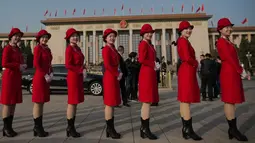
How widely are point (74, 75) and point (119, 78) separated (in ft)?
2.62

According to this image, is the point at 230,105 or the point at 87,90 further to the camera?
the point at 87,90

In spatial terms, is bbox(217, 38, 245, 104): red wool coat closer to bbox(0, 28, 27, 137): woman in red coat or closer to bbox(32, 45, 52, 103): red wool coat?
bbox(32, 45, 52, 103): red wool coat

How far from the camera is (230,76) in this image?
401 cm

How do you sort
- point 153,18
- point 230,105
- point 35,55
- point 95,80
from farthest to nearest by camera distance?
point 153,18 → point 95,80 → point 35,55 → point 230,105

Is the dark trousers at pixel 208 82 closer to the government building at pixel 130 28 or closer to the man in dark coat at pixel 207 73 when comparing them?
the man in dark coat at pixel 207 73

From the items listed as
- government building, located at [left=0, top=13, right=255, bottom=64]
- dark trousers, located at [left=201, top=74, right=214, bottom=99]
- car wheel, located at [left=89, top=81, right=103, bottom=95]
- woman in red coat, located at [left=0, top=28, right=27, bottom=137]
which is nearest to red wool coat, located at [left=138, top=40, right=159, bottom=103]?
woman in red coat, located at [left=0, top=28, right=27, bottom=137]

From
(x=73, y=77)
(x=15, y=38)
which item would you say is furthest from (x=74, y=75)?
(x=15, y=38)

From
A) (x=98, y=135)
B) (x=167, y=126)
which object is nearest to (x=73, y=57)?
(x=98, y=135)

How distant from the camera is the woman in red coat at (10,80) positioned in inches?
177

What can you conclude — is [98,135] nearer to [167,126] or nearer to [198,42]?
[167,126]

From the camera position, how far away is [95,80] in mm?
12070

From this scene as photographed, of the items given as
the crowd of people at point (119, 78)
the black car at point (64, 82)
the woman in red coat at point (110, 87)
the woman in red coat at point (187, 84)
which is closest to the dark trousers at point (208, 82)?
the black car at point (64, 82)

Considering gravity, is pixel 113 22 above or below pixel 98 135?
→ above

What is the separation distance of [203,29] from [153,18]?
11.2 m
